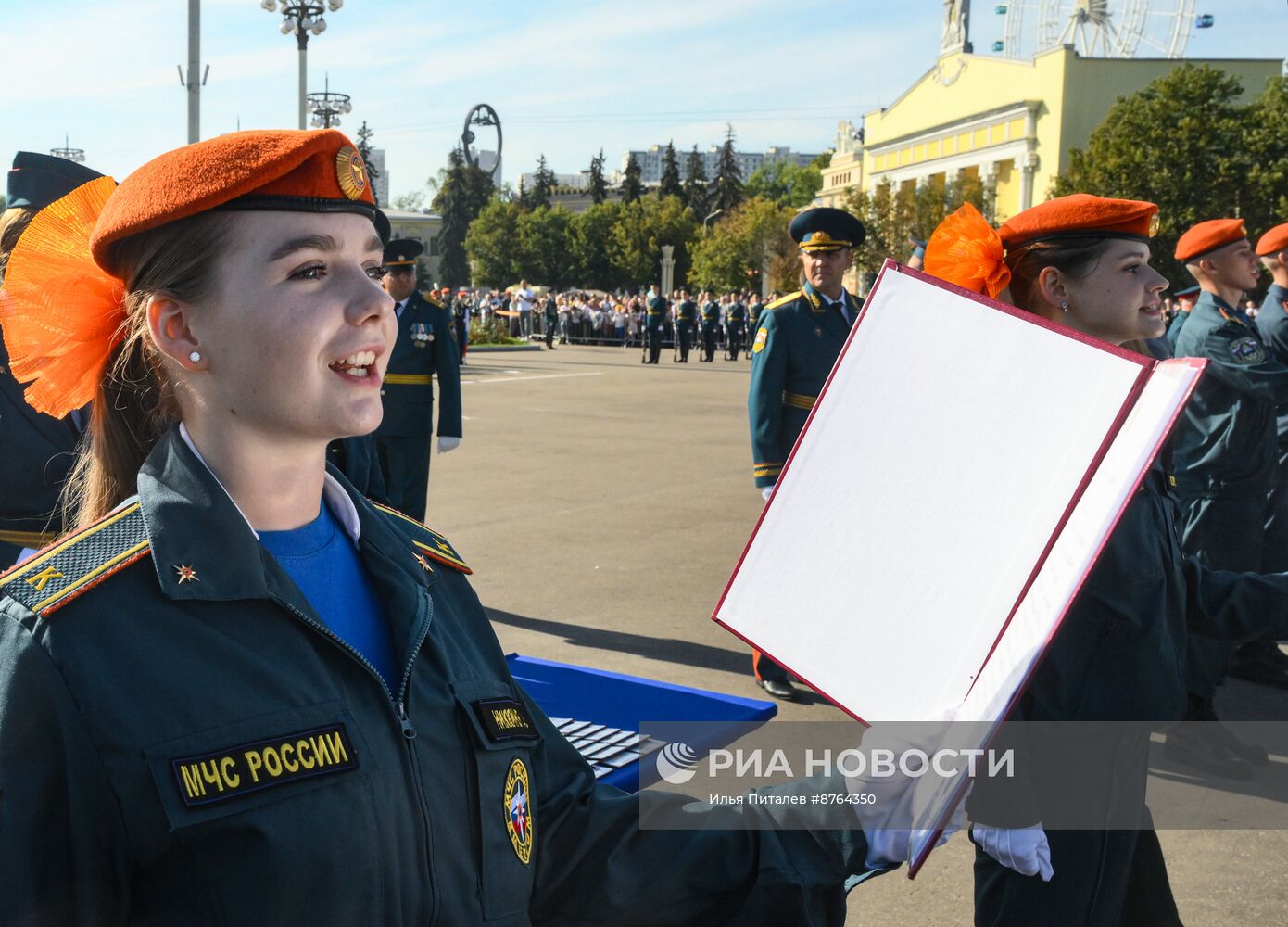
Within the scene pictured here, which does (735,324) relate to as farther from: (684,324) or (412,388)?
(412,388)

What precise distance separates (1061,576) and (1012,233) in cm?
177

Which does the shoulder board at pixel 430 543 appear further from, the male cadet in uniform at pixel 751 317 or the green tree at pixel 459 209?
the green tree at pixel 459 209

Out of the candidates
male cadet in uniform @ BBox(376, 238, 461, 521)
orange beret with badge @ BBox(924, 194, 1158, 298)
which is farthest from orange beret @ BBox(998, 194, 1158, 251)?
male cadet in uniform @ BBox(376, 238, 461, 521)

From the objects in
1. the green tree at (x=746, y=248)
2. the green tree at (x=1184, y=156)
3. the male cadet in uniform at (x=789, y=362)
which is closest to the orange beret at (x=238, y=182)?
the male cadet in uniform at (x=789, y=362)

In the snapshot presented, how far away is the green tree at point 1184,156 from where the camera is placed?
139 feet

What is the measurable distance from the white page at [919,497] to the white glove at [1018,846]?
3.07 feet

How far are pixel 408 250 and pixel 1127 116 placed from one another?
43328 millimetres

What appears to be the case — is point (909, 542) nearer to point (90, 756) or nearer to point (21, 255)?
point (90, 756)

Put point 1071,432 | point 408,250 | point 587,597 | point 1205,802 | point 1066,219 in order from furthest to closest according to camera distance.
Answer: point 408,250
point 587,597
point 1205,802
point 1066,219
point 1071,432

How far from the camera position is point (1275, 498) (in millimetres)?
6375

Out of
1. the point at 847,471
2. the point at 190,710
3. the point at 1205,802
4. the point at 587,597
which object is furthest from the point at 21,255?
the point at 587,597

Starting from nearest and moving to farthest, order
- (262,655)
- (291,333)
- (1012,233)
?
(262,655), (291,333), (1012,233)

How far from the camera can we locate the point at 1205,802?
440 centimetres

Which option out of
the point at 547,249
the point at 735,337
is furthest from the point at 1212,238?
the point at 547,249
